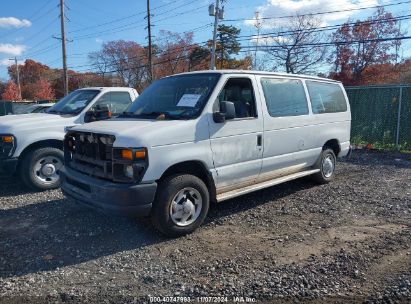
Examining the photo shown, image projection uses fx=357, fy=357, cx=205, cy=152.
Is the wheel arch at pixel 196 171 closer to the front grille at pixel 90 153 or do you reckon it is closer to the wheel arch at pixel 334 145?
the front grille at pixel 90 153

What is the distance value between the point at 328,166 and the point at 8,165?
5932mm

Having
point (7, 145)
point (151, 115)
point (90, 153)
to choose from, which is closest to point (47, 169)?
point (7, 145)

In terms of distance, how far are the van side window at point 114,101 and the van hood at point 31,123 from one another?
0.70 m

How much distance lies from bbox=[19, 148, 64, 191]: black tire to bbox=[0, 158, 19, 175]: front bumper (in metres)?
0.15

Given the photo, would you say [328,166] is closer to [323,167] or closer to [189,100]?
[323,167]

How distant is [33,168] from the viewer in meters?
6.45

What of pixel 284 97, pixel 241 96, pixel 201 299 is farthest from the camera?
pixel 284 97

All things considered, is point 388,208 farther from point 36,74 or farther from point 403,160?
point 36,74

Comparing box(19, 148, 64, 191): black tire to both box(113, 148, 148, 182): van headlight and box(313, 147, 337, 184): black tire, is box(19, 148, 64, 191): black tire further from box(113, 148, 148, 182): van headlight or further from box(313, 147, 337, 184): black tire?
box(313, 147, 337, 184): black tire

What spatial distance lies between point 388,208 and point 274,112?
7.81 ft

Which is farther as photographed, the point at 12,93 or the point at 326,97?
the point at 12,93

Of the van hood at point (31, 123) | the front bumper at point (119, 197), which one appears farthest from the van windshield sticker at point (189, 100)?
the van hood at point (31, 123)

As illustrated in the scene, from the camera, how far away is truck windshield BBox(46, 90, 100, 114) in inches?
289

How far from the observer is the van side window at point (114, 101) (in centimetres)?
743
